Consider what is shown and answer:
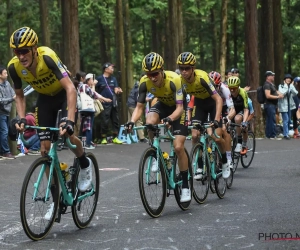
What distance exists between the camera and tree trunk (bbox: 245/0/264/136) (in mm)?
28766

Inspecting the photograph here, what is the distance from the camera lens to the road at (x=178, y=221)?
7.81 metres

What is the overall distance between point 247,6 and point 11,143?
12.4m

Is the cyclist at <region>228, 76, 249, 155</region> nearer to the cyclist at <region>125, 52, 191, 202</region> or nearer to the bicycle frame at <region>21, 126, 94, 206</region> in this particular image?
the cyclist at <region>125, 52, 191, 202</region>

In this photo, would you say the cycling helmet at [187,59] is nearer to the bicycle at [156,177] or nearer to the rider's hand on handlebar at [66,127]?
the bicycle at [156,177]

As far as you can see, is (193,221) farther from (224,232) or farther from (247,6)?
(247,6)

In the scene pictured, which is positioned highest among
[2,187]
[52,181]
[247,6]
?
[247,6]

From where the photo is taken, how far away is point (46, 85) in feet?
27.9

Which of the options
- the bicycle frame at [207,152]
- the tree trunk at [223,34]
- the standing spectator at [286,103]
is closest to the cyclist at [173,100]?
the bicycle frame at [207,152]

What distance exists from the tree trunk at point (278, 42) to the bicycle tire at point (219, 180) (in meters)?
23.1

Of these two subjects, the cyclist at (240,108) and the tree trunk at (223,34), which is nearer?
the cyclist at (240,108)

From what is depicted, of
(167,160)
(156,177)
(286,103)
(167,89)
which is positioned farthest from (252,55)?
(156,177)

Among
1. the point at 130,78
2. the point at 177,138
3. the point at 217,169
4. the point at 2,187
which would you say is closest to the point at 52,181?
the point at 177,138

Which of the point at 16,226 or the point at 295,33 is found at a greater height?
the point at 295,33

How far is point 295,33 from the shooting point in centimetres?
4219
